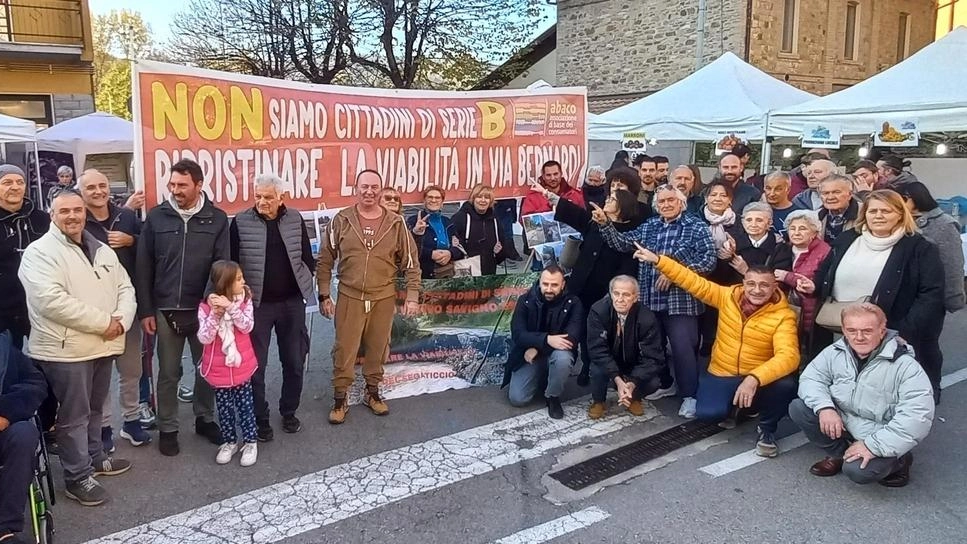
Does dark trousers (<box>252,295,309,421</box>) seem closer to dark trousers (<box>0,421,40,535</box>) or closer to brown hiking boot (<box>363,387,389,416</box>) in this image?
brown hiking boot (<box>363,387,389,416</box>)

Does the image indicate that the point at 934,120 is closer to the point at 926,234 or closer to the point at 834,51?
the point at 926,234

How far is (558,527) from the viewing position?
11.6 ft

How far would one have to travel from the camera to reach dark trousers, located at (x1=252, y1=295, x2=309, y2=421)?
14.9ft

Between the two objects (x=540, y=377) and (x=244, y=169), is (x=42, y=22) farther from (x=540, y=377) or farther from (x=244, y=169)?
(x=540, y=377)

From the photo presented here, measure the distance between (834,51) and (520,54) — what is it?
9.85 meters

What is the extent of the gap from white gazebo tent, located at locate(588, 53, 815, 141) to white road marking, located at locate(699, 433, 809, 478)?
7071mm

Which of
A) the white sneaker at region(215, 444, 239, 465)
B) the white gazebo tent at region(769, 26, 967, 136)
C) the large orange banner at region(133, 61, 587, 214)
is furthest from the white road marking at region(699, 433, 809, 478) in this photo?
the white gazebo tent at region(769, 26, 967, 136)

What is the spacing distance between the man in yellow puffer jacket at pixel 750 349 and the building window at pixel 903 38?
22.8 meters

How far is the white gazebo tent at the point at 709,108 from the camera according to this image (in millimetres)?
11188

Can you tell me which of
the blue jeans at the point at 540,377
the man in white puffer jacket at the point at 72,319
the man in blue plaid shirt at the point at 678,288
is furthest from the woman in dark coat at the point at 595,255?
the man in white puffer jacket at the point at 72,319

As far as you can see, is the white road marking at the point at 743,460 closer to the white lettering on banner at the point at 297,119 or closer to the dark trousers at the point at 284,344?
the dark trousers at the point at 284,344

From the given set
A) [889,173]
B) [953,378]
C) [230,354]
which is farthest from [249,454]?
[889,173]

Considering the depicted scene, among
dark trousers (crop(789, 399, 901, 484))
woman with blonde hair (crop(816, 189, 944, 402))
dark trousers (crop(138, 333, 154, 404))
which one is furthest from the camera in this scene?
dark trousers (crop(138, 333, 154, 404))

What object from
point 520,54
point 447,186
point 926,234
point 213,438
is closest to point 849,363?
point 926,234
